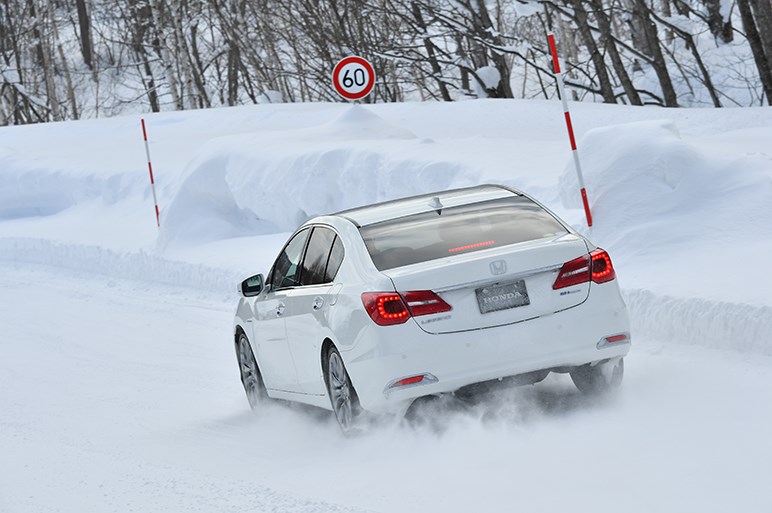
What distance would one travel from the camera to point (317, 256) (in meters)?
7.94

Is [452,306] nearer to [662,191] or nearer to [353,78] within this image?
[662,191]

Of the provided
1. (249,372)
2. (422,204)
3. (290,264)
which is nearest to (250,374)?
(249,372)

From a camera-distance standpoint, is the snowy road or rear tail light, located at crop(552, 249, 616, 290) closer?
the snowy road

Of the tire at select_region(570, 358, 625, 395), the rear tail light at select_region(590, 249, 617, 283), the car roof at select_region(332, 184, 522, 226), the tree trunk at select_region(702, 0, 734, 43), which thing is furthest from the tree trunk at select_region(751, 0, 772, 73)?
the rear tail light at select_region(590, 249, 617, 283)

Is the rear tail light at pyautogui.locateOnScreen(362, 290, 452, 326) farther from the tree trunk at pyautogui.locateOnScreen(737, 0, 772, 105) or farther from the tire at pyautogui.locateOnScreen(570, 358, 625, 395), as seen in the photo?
the tree trunk at pyautogui.locateOnScreen(737, 0, 772, 105)

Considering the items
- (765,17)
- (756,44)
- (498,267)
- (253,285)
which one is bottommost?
(498,267)

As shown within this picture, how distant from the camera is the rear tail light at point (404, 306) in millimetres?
6688

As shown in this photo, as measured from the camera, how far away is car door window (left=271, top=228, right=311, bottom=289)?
8.26 meters

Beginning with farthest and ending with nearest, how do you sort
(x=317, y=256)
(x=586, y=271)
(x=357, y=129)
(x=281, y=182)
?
(x=357, y=129) < (x=281, y=182) < (x=317, y=256) < (x=586, y=271)

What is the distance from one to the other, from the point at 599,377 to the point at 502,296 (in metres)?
0.98

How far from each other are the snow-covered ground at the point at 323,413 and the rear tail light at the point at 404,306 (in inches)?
26.8

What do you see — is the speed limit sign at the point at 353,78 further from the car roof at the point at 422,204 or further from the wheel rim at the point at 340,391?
the wheel rim at the point at 340,391

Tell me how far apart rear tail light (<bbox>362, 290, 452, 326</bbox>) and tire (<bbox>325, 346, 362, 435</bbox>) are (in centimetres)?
52

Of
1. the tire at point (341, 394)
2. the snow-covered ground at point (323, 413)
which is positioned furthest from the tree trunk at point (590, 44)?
the tire at point (341, 394)
